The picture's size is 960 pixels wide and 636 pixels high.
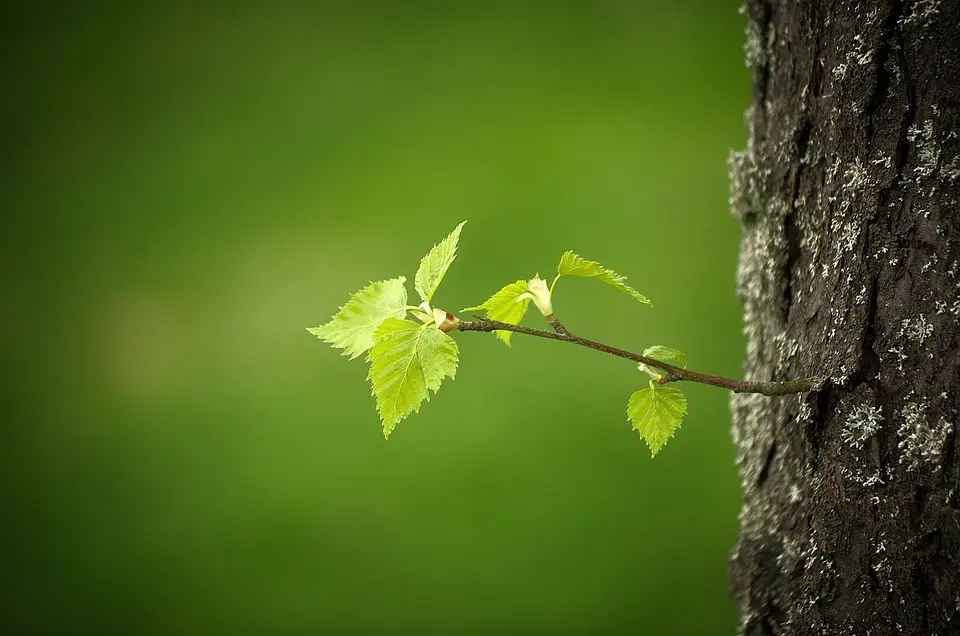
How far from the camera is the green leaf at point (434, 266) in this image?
42 cm

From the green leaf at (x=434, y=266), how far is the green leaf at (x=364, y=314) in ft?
0.04

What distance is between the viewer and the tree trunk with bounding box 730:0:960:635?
1.29ft

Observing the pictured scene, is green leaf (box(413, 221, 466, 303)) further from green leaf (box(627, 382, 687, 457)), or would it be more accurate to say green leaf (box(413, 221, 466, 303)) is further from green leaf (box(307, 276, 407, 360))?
green leaf (box(627, 382, 687, 457))

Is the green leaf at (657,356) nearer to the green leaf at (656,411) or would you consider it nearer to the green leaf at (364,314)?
the green leaf at (656,411)

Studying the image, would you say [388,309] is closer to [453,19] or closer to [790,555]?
[790,555]

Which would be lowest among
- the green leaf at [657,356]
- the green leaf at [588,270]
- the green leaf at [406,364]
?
the green leaf at [406,364]

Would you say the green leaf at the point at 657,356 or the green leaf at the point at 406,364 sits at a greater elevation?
the green leaf at the point at 657,356

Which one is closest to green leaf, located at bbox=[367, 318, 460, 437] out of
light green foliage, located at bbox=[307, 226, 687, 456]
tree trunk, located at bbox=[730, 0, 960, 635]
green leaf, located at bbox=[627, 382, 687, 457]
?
light green foliage, located at bbox=[307, 226, 687, 456]

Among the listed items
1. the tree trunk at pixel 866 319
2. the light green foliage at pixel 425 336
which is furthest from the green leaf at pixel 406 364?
the tree trunk at pixel 866 319

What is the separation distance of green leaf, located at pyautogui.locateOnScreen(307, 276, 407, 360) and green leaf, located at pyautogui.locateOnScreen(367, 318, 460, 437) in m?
0.03

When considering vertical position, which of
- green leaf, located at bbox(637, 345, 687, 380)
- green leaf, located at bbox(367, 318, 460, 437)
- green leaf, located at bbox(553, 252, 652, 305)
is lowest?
green leaf, located at bbox(367, 318, 460, 437)

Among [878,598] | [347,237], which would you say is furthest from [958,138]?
[347,237]

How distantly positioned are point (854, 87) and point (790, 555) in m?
0.30

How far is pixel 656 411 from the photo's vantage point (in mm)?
440
